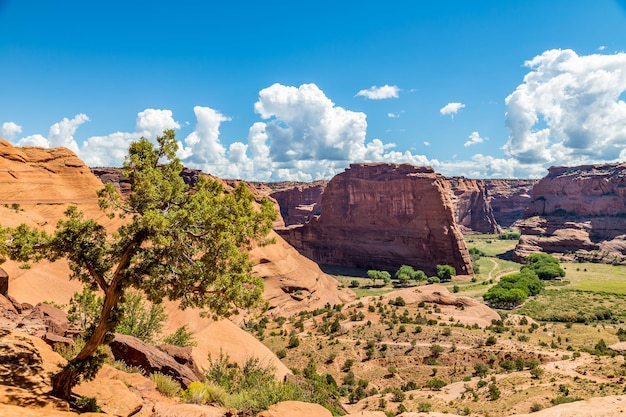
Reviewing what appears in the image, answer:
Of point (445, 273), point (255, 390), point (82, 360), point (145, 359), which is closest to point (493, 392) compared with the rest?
point (255, 390)

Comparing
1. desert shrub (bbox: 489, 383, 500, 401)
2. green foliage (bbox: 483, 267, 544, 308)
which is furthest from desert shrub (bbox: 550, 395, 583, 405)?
green foliage (bbox: 483, 267, 544, 308)

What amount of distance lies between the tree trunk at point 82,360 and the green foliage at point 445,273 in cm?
9221

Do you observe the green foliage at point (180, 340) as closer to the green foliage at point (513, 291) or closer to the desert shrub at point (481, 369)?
the desert shrub at point (481, 369)

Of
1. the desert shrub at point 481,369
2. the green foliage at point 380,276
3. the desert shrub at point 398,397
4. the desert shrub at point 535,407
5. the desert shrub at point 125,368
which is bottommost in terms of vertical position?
the green foliage at point 380,276

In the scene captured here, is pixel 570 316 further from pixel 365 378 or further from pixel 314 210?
pixel 314 210

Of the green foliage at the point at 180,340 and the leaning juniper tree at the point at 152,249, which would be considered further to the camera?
the green foliage at the point at 180,340

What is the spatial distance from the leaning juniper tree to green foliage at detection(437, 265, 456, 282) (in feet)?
295

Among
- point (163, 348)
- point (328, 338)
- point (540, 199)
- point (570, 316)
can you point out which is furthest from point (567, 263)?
point (163, 348)

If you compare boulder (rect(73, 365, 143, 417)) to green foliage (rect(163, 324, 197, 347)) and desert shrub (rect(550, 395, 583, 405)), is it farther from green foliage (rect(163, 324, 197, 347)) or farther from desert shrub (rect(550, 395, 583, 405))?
desert shrub (rect(550, 395, 583, 405))

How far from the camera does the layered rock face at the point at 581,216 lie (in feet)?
399

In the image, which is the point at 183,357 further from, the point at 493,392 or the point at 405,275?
the point at 405,275

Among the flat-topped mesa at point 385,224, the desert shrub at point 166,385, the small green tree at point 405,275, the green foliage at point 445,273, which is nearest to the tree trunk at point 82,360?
the desert shrub at point 166,385

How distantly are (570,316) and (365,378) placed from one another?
40949 millimetres

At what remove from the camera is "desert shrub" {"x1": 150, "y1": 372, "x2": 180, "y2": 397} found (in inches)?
548
